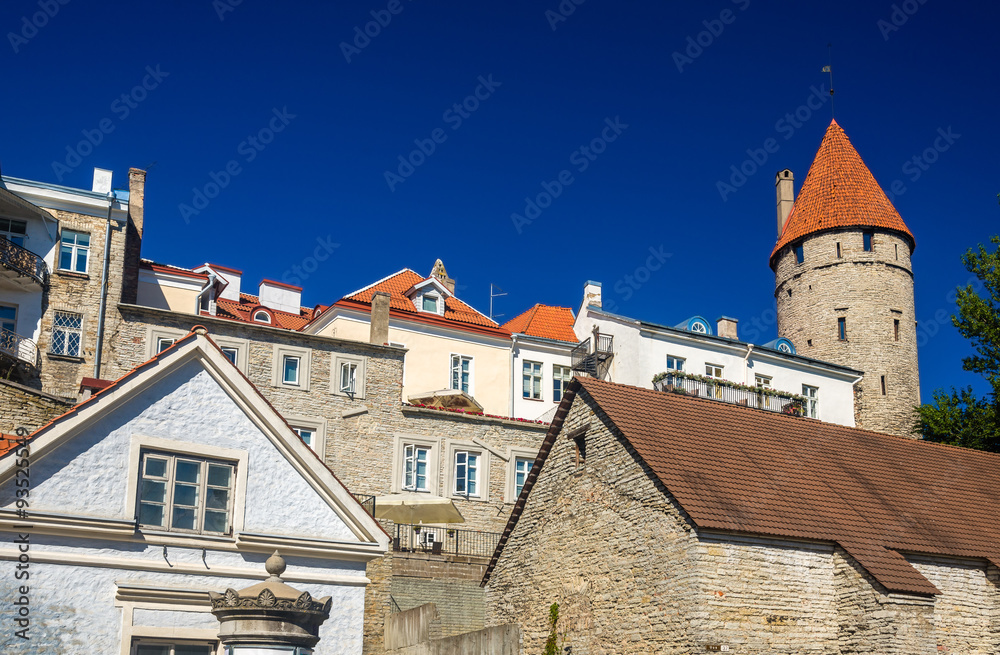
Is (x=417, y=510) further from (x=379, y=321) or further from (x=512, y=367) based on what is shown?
(x=512, y=367)

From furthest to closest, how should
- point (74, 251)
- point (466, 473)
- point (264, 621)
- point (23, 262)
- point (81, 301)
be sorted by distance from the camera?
point (466, 473) < point (74, 251) < point (81, 301) < point (23, 262) < point (264, 621)

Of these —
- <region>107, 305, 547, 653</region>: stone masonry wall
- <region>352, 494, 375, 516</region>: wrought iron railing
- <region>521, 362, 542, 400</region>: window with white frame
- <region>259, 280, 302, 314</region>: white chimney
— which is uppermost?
<region>259, 280, 302, 314</region>: white chimney

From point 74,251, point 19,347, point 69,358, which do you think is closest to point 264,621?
point 69,358

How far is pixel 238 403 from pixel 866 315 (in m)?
43.0

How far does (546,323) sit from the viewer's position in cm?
4972

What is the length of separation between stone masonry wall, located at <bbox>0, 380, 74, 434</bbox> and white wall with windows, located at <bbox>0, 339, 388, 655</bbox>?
918 centimetres

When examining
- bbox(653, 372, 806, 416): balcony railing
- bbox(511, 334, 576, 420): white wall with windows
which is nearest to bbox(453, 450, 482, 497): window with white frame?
bbox(511, 334, 576, 420): white wall with windows

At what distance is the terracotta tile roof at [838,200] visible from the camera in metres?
54.4

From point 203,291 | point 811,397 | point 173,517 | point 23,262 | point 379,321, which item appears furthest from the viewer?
point 811,397

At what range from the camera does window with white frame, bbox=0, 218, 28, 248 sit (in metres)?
36.8

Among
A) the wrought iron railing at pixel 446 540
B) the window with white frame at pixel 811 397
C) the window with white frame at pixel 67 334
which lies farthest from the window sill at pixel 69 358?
the window with white frame at pixel 811 397

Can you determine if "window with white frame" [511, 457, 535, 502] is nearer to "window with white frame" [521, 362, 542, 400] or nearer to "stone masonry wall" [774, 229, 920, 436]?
"window with white frame" [521, 362, 542, 400]

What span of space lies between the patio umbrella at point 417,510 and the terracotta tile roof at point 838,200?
3132cm

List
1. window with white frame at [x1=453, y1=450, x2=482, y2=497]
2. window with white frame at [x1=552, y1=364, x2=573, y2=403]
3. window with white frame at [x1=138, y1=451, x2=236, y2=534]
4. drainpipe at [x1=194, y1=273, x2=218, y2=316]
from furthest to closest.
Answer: window with white frame at [x1=552, y1=364, x2=573, y2=403] < drainpipe at [x1=194, y1=273, x2=218, y2=316] < window with white frame at [x1=453, y1=450, x2=482, y2=497] < window with white frame at [x1=138, y1=451, x2=236, y2=534]
